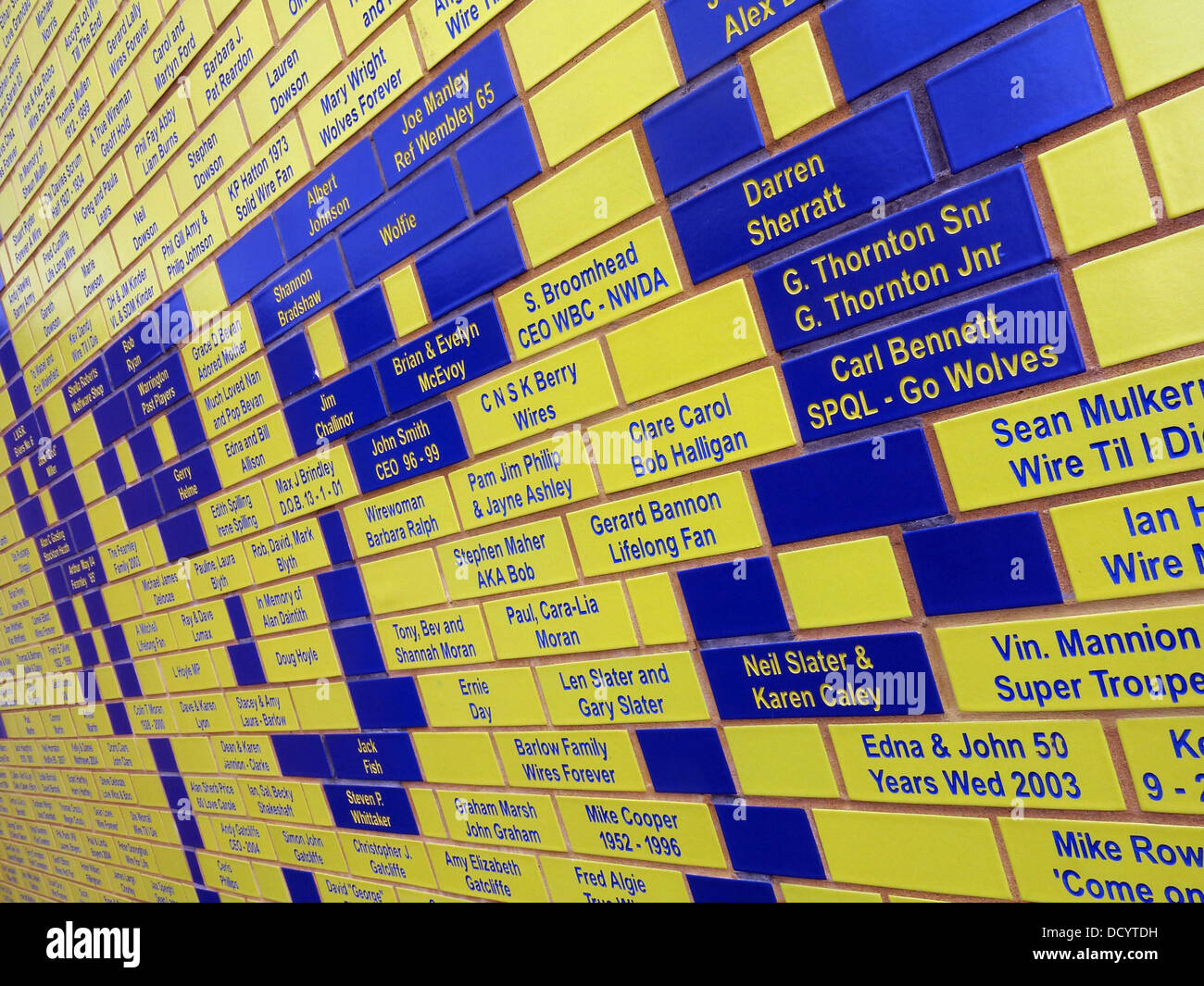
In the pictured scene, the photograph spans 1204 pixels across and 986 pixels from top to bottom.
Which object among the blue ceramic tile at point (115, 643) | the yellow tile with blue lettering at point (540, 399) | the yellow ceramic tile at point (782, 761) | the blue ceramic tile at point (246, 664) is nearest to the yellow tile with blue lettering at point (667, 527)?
the yellow tile with blue lettering at point (540, 399)

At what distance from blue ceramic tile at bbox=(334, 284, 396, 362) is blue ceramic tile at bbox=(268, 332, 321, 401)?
12 cm

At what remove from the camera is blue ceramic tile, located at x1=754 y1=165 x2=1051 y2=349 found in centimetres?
91

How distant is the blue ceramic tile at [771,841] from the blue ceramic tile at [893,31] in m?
1.00

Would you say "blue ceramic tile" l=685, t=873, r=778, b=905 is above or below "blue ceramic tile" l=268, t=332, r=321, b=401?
below

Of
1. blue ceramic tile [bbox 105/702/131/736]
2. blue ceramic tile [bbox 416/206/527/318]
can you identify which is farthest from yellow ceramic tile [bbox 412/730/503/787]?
blue ceramic tile [bbox 105/702/131/736]

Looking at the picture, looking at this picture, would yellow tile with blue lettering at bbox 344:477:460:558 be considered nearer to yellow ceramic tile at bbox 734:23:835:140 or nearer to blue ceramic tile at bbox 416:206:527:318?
blue ceramic tile at bbox 416:206:527:318

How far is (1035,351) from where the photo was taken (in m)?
0.91

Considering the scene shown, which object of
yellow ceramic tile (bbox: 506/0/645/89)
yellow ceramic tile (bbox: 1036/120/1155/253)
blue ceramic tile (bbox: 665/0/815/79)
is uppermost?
yellow ceramic tile (bbox: 506/0/645/89)

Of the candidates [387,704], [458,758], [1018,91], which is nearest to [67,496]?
[387,704]

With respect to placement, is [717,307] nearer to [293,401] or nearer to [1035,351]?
[1035,351]

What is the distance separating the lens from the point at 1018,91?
88cm

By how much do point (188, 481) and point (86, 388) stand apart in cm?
57

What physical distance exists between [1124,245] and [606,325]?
67cm

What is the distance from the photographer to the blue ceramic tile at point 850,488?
1.01 meters
